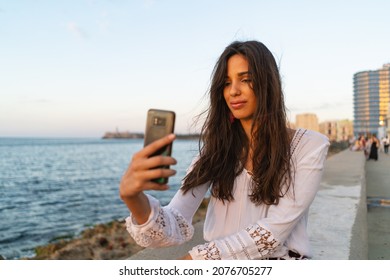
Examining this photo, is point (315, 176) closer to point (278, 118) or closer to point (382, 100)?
point (278, 118)

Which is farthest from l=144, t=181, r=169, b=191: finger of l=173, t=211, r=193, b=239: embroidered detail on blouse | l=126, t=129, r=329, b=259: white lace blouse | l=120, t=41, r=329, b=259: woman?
l=173, t=211, r=193, b=239: embroidered detail on blouse

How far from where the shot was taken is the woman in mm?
1731

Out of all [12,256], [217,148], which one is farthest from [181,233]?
[12,256]

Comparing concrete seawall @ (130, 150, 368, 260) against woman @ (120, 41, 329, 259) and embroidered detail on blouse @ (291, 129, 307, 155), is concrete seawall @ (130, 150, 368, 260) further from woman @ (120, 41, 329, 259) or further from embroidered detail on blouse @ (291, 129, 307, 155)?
embroidered detail on blouse @ (291, 129, 307, 155)

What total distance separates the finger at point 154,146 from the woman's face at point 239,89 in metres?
0.78

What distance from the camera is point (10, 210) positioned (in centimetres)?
1510

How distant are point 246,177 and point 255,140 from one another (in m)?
0.21

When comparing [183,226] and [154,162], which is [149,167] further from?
[183,226]

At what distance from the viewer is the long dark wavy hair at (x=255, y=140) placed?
1.87m

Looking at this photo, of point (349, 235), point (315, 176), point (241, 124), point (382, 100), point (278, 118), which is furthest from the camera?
point (382, 100)

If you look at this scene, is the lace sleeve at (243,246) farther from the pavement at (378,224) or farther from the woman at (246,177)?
the pavement at (378,224)

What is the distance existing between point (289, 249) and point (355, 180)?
7012mm

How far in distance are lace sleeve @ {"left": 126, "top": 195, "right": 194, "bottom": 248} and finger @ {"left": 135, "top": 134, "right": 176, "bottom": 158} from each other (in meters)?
0.47
